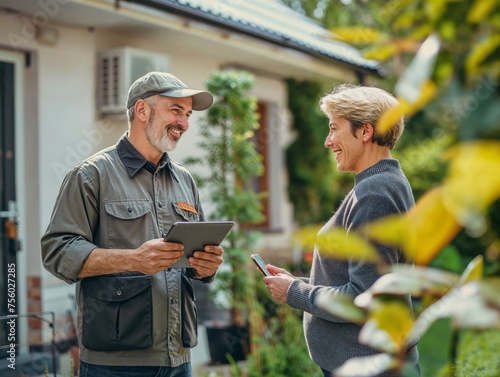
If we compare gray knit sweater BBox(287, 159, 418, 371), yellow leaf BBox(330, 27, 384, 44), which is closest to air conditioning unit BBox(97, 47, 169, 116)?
gray knit sweater BBox(287, 159, 418, 371)

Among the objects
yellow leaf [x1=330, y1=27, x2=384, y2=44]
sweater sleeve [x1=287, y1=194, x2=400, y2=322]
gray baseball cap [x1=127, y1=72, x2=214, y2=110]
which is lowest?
sweater sleeve [x1=287, y1=194, x2=400, y2=322]

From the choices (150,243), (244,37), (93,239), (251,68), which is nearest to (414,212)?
(150,243)

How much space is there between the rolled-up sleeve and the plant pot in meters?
3.57

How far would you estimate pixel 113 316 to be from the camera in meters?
2.98

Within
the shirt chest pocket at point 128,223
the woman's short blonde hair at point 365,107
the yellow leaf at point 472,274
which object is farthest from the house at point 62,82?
the yellow leaf at point 472,274

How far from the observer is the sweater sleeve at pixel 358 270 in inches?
106

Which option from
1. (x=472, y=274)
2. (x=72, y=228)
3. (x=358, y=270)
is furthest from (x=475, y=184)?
(x=72, y=228)

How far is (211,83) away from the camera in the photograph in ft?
22.3

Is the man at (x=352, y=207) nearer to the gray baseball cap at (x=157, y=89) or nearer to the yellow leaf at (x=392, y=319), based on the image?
the gray baseball cap at (x=157, y=89)

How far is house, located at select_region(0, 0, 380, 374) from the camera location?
5.70 meters

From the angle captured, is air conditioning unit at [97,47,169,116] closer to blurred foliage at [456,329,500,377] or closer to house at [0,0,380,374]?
house at [0,0,380,374]

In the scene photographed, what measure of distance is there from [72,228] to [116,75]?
3.77 m

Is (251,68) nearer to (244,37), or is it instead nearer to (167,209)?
(244,37)

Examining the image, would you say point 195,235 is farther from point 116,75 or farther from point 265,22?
point 265,22
